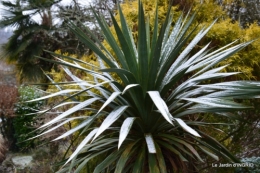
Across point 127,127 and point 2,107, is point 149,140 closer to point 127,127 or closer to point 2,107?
point 127,127

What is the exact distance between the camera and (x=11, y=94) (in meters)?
5.70

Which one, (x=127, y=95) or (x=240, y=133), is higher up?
(x=127, y=95)

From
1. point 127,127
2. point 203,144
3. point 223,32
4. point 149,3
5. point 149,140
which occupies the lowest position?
point 203,144

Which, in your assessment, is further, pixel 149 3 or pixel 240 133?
pixel 149 3

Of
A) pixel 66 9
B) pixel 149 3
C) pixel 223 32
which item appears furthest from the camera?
pixel 66 9

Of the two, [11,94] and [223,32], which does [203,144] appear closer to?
[223,32]

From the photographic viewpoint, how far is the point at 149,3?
9.14ft

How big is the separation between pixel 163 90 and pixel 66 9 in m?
5.20

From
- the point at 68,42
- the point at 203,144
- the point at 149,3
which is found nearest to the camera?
the point at 203,144

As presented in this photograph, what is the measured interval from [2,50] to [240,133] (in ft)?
19.2

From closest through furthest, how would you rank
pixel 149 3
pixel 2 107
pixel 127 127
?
pixel 127 127, pixel 149 3, pixel 2 107

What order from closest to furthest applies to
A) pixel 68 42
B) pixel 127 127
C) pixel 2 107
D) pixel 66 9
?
pixel 127 127 → pixel 2 107 → pixel 66 9 → pixel 68 42

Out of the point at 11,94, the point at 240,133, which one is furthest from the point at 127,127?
the point at 11,94

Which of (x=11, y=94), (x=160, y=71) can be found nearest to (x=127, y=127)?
(x=160, y=71)
